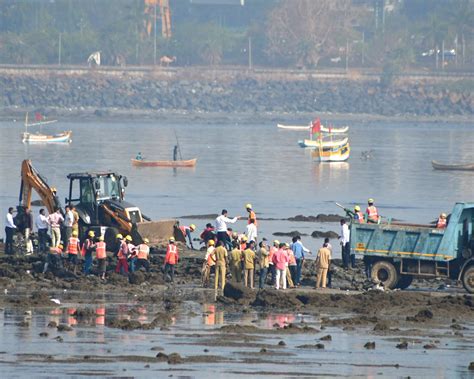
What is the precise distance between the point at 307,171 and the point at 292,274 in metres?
69.0

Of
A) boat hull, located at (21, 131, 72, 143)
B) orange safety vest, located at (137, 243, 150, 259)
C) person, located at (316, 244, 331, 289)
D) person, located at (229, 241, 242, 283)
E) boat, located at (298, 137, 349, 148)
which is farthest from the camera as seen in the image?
boat hull, located at (21, 131, 72, 143)

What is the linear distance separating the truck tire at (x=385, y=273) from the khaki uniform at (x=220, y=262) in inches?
148

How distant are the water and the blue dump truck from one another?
38.7ft

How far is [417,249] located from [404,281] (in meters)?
1.11

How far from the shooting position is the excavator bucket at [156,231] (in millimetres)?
44156

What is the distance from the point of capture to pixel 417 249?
126 feet

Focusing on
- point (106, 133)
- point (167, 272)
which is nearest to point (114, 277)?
point (167, 272)

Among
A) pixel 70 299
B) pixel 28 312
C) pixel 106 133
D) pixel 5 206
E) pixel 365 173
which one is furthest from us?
pixel 106 133

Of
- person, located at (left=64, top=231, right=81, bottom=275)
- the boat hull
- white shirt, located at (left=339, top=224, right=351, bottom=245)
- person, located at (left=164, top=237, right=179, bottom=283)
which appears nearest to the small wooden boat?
the boat hull

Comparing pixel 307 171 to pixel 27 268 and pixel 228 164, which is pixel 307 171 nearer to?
pixel 228 164

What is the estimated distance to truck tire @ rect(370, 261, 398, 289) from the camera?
38.9 m

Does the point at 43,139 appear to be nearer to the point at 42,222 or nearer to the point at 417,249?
the point at 42,222

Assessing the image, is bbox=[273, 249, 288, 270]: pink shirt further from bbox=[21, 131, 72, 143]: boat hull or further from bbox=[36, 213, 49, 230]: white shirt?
bbox=[21, 131, 72, 143]: boat hull

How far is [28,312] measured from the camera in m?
34.2
